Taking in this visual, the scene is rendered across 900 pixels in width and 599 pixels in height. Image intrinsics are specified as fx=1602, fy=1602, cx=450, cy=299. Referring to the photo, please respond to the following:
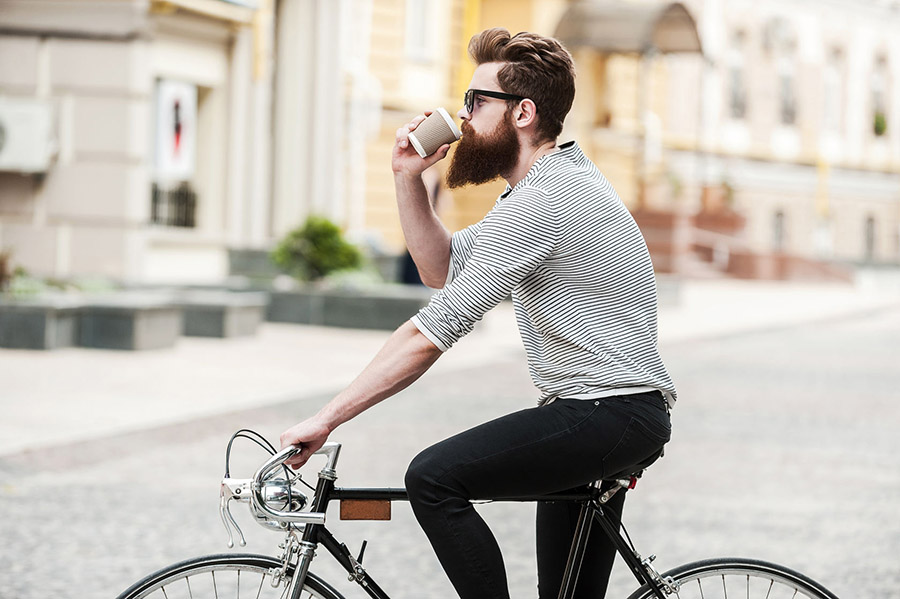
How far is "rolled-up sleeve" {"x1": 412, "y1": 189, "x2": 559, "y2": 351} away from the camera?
3348 millimetres

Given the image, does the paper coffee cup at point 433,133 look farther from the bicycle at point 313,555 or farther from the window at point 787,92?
the window at point 787,92

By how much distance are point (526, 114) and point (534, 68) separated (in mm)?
108

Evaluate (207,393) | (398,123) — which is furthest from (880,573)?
(398,123)

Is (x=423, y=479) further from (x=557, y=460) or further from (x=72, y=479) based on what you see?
(x=72, y=479)

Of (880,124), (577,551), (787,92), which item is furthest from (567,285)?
(880,124)

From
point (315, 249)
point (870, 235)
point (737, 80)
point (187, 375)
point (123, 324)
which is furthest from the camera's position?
point (870, 235)

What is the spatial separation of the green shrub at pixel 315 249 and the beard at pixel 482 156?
15035 millimetres

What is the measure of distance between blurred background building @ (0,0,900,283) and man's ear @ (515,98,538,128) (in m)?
15.0

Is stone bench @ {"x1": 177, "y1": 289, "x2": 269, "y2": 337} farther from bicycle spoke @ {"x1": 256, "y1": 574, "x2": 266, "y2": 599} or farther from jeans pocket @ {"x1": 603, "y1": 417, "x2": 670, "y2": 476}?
jeans pocket @ {"x1": 603, "y1": 417, "x2": 670, "y2": 476}

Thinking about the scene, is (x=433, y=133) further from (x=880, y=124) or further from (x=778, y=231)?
(x=880, y=124)

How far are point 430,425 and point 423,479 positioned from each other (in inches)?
278

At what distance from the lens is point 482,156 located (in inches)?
141

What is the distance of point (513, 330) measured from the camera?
1969cm

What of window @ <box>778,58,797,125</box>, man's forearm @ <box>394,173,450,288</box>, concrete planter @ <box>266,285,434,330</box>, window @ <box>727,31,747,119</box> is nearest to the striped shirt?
man's forearm @ <box>394,173,450,288</box>
